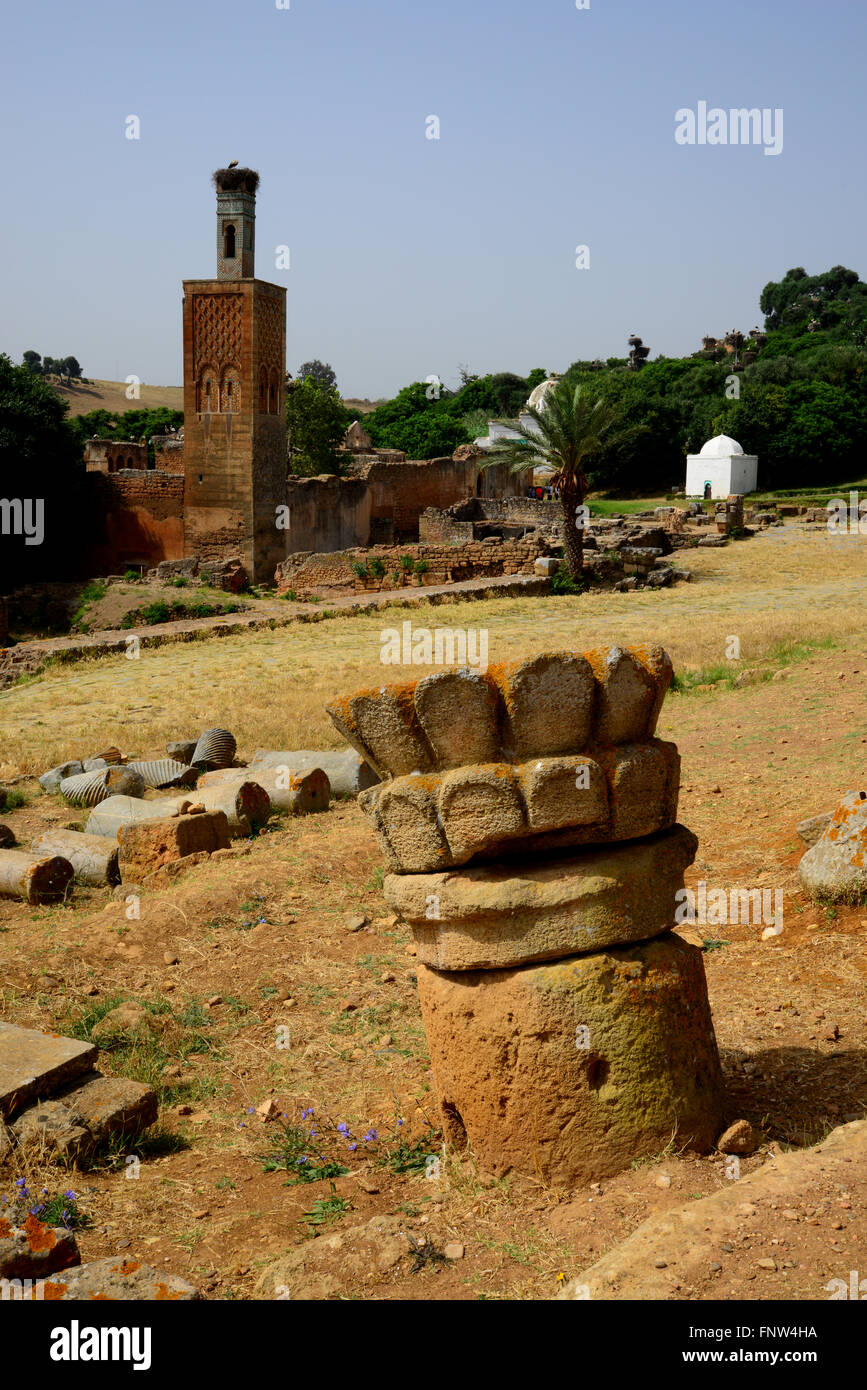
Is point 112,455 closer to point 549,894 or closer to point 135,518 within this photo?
point 135,518

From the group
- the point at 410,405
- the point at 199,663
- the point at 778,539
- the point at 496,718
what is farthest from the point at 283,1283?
the point at 410,405

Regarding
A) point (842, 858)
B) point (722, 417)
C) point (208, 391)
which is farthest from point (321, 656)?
point (722, 417)

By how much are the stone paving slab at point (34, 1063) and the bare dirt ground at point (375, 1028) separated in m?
0.34

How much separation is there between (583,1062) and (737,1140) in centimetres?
59

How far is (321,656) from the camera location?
17.5 m

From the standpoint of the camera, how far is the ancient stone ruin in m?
3.79

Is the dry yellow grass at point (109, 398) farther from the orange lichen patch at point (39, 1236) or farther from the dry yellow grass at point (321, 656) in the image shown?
the orange lichen patch at point (39, 1236)

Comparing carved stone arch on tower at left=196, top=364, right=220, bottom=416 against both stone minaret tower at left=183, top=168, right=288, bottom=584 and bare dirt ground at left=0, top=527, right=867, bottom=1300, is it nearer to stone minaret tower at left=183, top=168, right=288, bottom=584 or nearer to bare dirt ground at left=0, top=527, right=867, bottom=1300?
stone minaret tower at left=183, top=168, right=288, bottom=584

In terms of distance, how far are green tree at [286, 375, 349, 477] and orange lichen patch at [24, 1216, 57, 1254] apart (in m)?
42.1

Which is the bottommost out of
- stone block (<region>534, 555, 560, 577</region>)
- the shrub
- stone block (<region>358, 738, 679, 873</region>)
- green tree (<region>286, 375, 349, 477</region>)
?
stone block (<region>358, 738, 679, 873</region>)

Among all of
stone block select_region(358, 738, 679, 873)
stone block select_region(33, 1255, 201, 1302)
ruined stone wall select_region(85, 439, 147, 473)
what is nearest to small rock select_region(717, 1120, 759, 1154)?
stone block select_region(358, 738, 679, 873)

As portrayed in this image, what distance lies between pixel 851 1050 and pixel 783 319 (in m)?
105

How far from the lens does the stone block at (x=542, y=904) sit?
3.79 metres

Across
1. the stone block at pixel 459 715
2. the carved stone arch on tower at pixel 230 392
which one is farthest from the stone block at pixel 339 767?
the carved stone arch on tower at pixel 230 392
